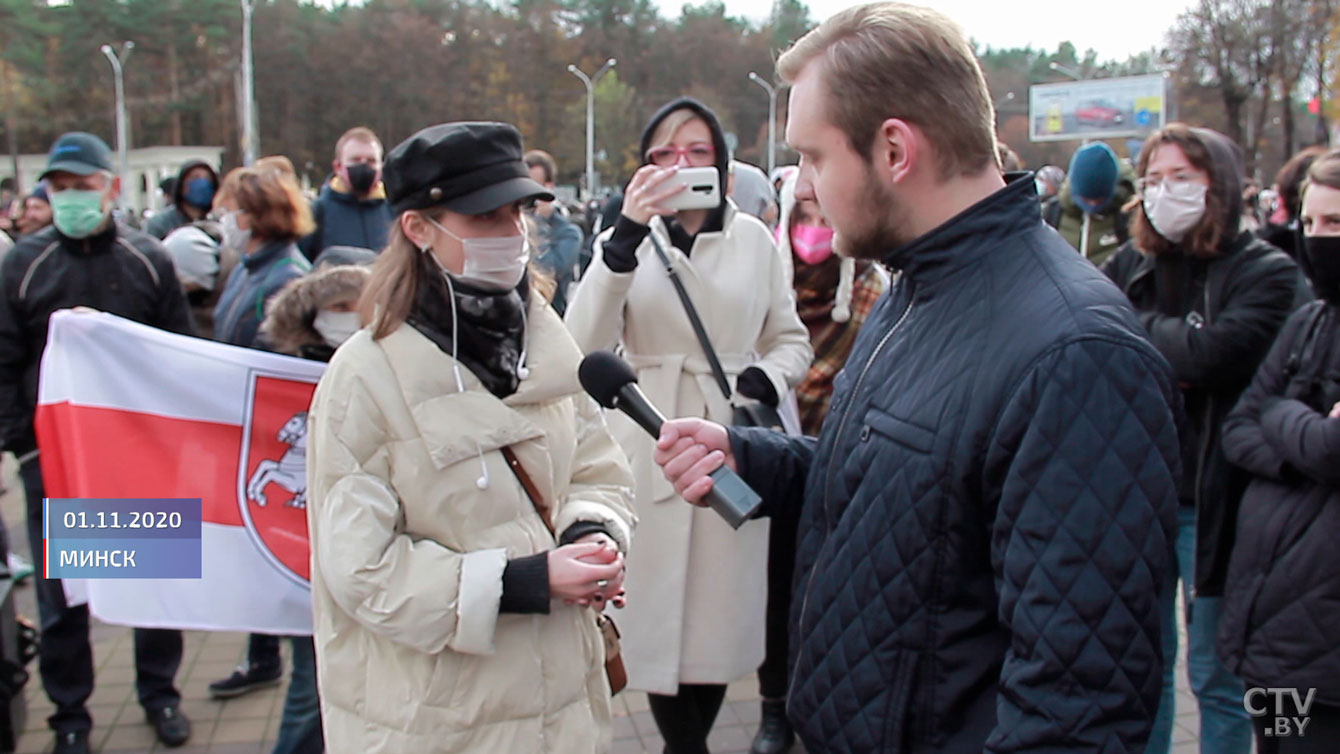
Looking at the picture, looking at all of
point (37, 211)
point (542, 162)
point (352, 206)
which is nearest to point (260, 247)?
point (352, 206)

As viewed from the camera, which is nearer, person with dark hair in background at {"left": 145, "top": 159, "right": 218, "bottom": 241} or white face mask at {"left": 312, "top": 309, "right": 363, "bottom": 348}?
white face mask at {"left": 312, "top": 309, "right": 363, "bottom": 348}

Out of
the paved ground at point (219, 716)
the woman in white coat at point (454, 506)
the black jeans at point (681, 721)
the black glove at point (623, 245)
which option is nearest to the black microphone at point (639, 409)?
the woman in white coat at point (454, 506)

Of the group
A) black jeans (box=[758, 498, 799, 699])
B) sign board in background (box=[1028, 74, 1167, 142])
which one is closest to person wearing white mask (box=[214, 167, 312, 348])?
black jeans (box=[758, 498, 799, 699])

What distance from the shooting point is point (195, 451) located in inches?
132

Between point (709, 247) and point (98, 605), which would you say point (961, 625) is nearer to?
point (709, 247)

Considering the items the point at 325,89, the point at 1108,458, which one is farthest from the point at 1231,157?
the point at 325,89

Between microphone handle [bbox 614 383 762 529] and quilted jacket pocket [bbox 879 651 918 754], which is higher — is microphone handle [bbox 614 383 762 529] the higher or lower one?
the higher one

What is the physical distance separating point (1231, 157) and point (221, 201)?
4432mm

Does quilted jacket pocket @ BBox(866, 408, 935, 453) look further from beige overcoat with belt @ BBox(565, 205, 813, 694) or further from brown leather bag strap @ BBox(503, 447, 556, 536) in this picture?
beige overcoat with belt @ BBox(565, 205, 813, 694)

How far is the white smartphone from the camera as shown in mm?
3316

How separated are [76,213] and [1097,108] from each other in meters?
56.3

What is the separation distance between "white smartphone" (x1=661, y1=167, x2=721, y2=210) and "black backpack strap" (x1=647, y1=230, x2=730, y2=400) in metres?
0.19

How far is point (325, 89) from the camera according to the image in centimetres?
7438

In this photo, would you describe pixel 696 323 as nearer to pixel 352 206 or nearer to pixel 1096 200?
pixel 1096 200
